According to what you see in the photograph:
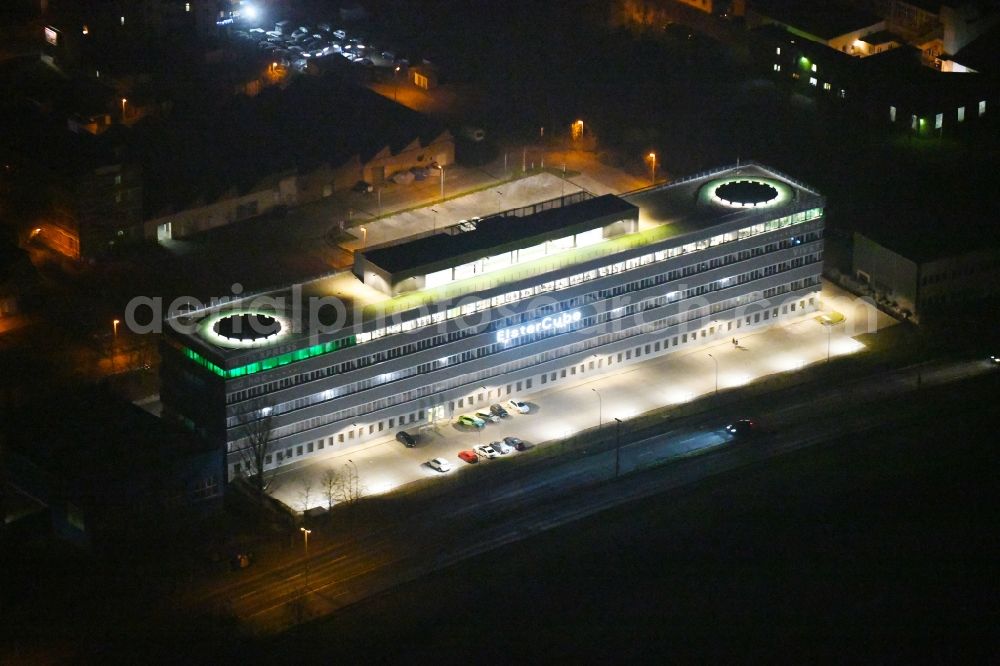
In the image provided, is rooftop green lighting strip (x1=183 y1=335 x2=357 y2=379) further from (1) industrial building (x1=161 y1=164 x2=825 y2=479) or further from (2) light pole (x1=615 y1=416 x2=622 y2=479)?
(2) light pole (x1=615 y1=416 x2=622 y2=479)

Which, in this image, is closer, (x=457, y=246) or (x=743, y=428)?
(x=743, y=428)

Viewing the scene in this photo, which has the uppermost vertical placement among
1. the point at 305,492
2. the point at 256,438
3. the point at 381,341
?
the point at 381,341

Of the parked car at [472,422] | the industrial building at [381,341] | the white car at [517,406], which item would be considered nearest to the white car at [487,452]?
the parked car at [472,422]

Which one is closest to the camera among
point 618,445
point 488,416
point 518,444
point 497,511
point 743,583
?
point 743,583

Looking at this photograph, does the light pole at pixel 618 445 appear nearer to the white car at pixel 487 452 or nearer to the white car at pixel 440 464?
the white car at pixel 487 452

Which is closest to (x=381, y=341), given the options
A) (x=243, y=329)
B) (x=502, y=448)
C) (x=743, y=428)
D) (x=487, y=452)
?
(x=243, y=329)

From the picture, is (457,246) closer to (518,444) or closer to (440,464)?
(518,444)

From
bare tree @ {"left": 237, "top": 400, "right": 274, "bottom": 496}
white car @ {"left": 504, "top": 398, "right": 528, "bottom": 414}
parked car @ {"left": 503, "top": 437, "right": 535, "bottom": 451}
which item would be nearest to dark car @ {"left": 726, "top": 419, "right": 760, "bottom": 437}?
parked car @ {"left": 503, "top": 437, "right": 535, "bottom": 451}
